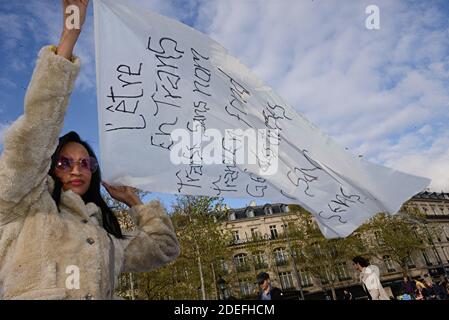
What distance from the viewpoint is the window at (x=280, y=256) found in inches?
1817

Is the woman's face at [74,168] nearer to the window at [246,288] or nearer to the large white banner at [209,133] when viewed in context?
the large white banner at [209,133]

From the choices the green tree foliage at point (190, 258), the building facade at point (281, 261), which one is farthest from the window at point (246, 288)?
the green tree foliage at point (190, 258)

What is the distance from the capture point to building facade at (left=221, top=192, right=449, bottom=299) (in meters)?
42.2

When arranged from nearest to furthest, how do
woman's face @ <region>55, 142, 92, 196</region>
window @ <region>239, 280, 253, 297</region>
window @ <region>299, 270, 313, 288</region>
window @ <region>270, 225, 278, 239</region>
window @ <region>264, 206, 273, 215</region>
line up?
woman's face @ <region>55, 142, 92, 196</region> → window @ <region>239, 280, 253, 297</region> → window @ <region>299, 270, 313, 288</region> → window @ <region>270, 225, 278, 239</region> → window @ <region>264, 206, 273, 215</region>

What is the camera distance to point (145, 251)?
2570 millimetres

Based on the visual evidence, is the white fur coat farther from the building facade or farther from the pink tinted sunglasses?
the building facade

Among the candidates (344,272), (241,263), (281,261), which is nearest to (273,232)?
(281,261)

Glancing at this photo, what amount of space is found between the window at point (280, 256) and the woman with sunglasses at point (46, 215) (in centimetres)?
4618

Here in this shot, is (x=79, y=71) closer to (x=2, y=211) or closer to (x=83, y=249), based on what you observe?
(x=2, y=211)

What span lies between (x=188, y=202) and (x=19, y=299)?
23.7 meters

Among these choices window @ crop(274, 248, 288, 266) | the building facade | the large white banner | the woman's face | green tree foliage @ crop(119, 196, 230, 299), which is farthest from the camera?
window @ crop(274, 248, 288, 266)

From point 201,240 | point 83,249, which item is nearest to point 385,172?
point 83,249

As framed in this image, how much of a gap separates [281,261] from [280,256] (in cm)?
64

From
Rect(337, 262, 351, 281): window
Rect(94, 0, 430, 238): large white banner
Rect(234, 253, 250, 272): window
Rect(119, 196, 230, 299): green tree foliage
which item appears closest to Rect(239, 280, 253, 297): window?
Rect(234, 253, 250, 272): window
